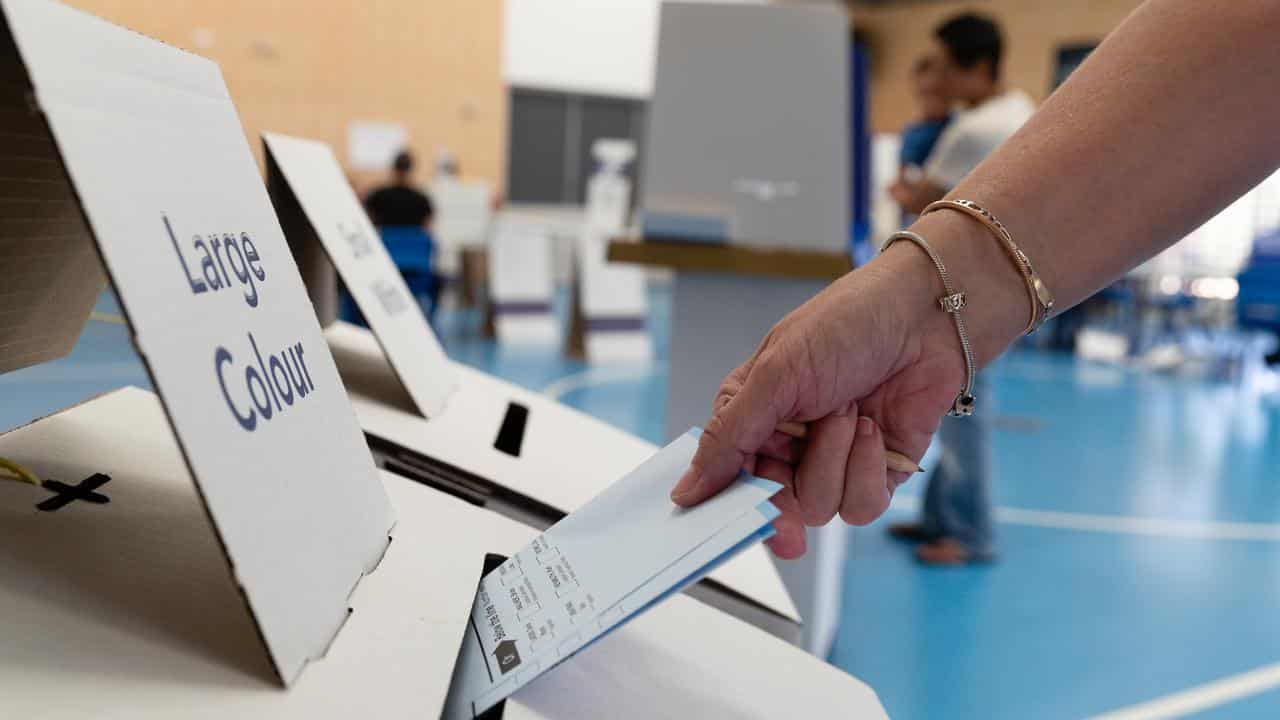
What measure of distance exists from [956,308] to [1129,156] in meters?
0.14

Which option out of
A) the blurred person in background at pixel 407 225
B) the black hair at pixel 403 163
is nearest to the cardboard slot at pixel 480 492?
the blurred person in background at pixel 407 225

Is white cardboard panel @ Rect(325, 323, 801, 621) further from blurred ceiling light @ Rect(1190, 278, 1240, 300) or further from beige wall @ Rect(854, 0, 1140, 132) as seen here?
beige wall @ Rect(854, 0, 1140, 132)

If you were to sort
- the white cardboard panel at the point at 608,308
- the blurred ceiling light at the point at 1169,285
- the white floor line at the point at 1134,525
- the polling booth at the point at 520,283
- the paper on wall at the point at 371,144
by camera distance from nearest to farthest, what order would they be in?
the white floor line at the point at 1134,525, the white cardboard panel at the point at 608,308, the polling booth at the point at 520,283, the blurred ceiling light at the point at 1169,285, the paper on wall at the point at 371,144

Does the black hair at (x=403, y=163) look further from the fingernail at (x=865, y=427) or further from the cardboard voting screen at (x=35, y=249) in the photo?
the fingernail at (x=865, y=427)

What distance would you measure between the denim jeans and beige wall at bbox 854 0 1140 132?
8098 mm

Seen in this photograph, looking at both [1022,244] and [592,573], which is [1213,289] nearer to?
[1022,244]

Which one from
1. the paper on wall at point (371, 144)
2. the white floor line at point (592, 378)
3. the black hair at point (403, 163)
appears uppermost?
the paper on wall at point (371, 144)

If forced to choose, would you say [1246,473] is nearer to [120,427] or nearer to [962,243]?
[962,243]

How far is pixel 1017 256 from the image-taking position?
0.67 m

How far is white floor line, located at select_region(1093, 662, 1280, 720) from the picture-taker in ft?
5.58

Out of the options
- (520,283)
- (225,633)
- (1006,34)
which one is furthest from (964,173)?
(1006,34)

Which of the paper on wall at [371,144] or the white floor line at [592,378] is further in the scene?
the paper on wall at [371,144]

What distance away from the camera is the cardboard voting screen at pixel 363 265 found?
825 mm

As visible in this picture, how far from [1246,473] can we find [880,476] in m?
4.00
